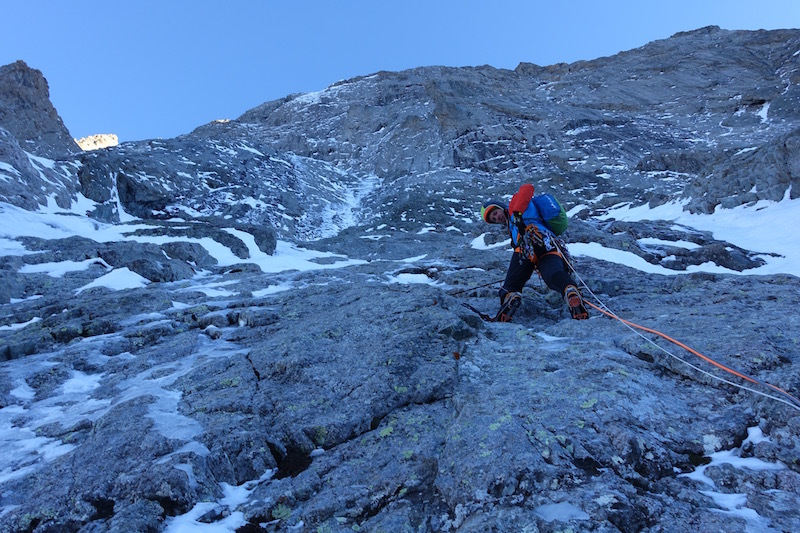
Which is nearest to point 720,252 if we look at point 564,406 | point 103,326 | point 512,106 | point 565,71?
point 564,406

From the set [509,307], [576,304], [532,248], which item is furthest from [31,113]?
[576,304]

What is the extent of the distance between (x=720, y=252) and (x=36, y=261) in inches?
699

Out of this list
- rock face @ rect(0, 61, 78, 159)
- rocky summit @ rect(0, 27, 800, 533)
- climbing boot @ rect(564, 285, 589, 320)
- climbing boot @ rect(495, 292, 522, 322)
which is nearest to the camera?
rocky summit @ rect(0, 27, 800, 533)

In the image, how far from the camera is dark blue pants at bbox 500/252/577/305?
7.04m

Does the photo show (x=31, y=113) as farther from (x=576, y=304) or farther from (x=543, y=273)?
(x=576, y=304)

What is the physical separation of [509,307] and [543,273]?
0.88 m

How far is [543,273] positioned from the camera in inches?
288

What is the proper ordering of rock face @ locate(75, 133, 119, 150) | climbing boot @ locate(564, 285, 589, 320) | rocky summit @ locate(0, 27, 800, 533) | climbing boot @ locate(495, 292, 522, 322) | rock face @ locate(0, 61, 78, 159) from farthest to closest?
rock face @ locate(75, 133, 119, 150), rock face @ locate(0, 61, 78, 159), climbing boot @ locate(495, 292, 522, 322), climbing boot @ locate(564, 285, 589, 320), rocky summit @ locate(0, 27, 800, 533)

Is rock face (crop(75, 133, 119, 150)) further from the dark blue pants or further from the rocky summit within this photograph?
the dark blue pants

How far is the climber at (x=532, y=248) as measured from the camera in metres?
7.06

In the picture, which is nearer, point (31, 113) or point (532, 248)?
point (532, 248)

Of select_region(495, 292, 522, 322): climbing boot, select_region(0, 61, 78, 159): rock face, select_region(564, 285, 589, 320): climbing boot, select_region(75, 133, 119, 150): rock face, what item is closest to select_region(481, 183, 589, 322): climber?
select_region(495, 292, 522, 322): climbing boot

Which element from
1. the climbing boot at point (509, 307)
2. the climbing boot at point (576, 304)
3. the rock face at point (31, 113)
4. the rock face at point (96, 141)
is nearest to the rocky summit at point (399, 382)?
the climbing boot at point (509, 307)

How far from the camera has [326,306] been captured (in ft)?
26.8
